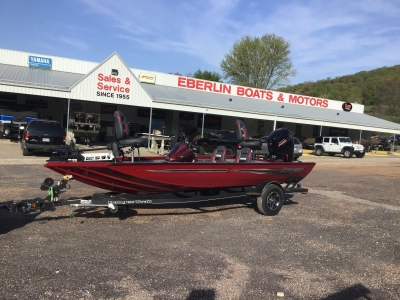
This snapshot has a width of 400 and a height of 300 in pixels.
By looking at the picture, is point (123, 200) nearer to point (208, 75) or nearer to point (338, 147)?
point (338, 147)

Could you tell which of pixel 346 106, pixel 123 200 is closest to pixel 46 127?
pixel 123 200

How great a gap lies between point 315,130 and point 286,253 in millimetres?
33286

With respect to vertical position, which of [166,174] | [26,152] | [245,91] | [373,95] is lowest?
[26,152]

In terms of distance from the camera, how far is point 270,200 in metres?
7.37

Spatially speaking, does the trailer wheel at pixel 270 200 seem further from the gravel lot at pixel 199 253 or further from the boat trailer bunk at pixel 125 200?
the gravel lot at pixel 199 253

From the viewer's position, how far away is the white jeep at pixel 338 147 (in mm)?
28109

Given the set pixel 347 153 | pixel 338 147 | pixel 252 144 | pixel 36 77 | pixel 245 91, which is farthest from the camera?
pixel 245 91

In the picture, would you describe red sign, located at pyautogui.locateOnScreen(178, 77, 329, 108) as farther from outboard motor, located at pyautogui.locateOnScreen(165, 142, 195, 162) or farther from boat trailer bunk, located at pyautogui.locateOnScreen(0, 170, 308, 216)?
outboard motor, located at pyautogui.locateOnScreen(165, 142, 195, 162)

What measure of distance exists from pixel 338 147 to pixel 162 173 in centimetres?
2497

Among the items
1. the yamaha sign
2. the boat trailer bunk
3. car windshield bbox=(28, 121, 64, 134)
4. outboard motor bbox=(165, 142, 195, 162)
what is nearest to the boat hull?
the boat trailer bunk

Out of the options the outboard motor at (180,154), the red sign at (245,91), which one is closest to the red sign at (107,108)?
the red sign at (245,91)

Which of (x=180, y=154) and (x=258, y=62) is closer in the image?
(x=180, y=154)

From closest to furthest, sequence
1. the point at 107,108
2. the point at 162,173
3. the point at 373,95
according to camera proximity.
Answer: the point at 162,173 → the point at 107,108 → the point at 373,95

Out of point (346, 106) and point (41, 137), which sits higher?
point (346, 106)
